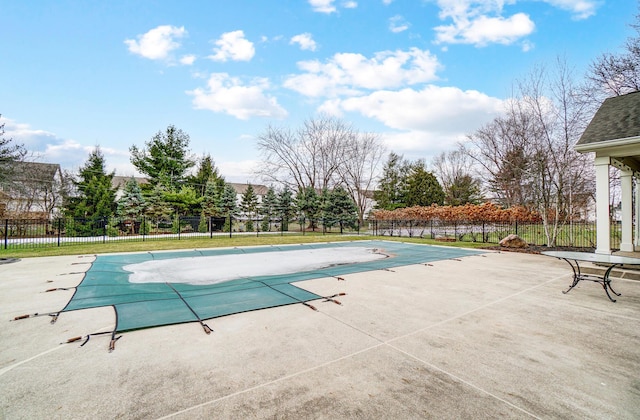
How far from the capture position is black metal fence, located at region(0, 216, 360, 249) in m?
14.2

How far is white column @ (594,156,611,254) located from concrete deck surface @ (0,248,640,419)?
317cm

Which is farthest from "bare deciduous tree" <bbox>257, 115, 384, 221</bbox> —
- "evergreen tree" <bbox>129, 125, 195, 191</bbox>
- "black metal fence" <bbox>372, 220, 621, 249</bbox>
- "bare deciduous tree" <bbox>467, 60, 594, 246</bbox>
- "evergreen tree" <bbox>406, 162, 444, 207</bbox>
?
"bare deciduous tree" <bbox>467, 60, 594, 246</bbox>

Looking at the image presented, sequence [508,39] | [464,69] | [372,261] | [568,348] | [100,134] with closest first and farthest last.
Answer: [568,348] → [372,261] → [508,39] → [464,69] → [100,134]

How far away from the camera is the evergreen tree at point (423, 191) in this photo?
88.9 ft

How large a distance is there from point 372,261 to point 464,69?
34.7 feet

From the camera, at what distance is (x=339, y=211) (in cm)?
2095

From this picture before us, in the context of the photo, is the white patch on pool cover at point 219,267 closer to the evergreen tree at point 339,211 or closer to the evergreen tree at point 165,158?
the evergreen tree at point 339,211

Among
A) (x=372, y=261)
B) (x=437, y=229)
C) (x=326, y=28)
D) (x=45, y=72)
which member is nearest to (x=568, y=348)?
(x=372, y=261)

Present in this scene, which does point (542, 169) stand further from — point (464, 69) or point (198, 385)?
point (198, 385)

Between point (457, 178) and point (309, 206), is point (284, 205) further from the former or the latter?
point (457, 178)

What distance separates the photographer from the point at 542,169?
36.8ft

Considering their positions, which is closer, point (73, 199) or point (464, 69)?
point (464, 69)

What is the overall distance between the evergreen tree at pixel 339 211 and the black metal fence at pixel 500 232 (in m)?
2.49

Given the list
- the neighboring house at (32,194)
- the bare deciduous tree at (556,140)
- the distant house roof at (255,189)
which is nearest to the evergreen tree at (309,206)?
the bare deciduous tree at (556,140)
